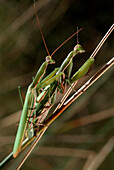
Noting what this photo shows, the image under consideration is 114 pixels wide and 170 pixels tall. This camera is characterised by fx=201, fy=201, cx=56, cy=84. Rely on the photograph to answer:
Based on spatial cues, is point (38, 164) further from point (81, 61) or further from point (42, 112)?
point (42, 112)

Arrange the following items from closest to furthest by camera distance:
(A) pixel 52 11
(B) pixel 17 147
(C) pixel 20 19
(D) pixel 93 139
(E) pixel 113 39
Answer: (B) pixel 17 147, (D) pixel 93 139, (C) pixel 20 19, (A) pixel 52 11, (E) pixel 113 39

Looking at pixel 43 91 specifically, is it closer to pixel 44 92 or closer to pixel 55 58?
pixel 44 92

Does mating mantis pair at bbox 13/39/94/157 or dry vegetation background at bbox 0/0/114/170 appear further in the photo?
dry vegetation background at bbox 0/0/114/170

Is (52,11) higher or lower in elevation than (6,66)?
higher

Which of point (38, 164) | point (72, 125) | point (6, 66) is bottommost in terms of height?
point (38, 164)

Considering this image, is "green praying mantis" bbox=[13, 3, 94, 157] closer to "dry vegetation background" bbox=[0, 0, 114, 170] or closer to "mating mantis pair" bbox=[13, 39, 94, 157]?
"mating mantis pair" bbox=[13, 39, 94, 157]

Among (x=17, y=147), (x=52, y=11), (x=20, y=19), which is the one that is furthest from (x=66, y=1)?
(x=17, y=147)

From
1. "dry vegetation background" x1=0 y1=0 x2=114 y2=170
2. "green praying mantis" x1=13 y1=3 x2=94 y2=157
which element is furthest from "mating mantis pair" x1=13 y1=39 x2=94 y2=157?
"dry vegetation background" x1=0 y1=0 x2=114 y2=170

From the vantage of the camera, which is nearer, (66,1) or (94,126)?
(66,1)

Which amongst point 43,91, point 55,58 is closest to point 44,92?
point 43,91
